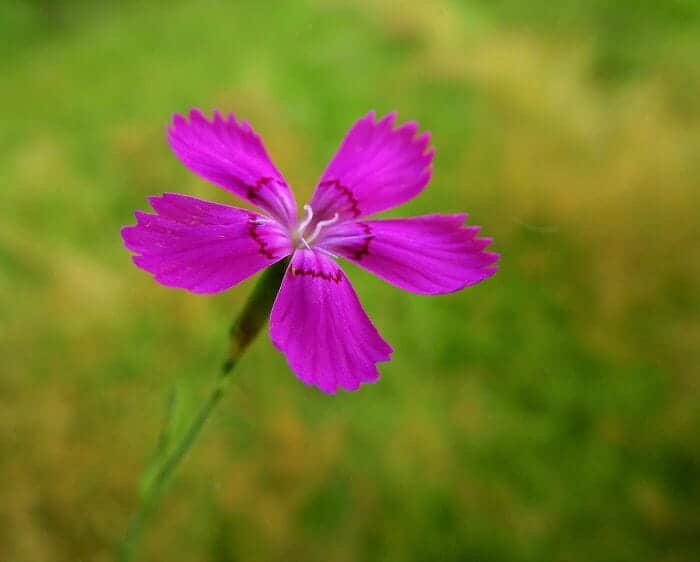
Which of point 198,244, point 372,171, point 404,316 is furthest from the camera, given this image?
point 404,316

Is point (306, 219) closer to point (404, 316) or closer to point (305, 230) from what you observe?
point (305, 230)

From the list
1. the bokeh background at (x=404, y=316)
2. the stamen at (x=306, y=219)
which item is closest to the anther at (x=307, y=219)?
the stamen at (x=306, y=219)

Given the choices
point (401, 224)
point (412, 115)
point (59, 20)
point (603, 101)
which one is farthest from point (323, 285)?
point (59, 20)

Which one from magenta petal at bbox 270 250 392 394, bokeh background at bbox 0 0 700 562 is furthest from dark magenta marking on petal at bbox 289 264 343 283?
bokeh background at bbox 0 0 700 562

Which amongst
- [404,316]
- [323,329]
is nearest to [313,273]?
[323,329]

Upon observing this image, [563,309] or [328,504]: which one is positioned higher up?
[563,309]

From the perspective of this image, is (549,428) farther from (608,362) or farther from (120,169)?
(120,169)
